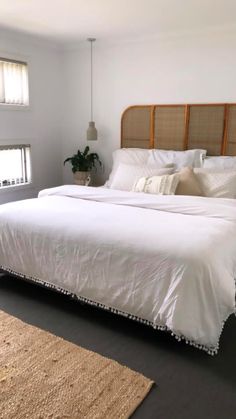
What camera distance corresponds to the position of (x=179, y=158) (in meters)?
3.74

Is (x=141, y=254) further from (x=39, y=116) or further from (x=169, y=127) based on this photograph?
(x=39, y=116)

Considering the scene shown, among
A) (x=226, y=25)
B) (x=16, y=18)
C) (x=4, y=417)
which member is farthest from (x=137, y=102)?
(x=4, y=417)

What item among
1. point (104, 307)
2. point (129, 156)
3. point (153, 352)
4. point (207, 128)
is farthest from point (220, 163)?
point (153, 352)

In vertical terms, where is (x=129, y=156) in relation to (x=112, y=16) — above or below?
below

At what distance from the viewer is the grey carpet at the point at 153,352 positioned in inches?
66.1

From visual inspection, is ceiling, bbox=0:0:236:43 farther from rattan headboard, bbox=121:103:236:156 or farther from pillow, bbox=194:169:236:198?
pillow, bbox=194:169:236:198

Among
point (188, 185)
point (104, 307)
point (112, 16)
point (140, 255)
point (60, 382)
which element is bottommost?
point (60, 382)

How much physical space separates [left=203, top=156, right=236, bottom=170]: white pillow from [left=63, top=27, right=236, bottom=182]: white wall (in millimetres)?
649

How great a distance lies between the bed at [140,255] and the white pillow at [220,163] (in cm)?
76

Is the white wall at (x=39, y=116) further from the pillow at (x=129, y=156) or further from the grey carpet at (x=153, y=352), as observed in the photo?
the grey carpet at (x=153, y=352)

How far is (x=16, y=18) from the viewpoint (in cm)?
336

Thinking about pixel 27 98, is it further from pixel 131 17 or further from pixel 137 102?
pixel 131 17

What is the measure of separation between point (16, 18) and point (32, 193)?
2.04m

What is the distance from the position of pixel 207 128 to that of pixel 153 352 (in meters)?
2.59
